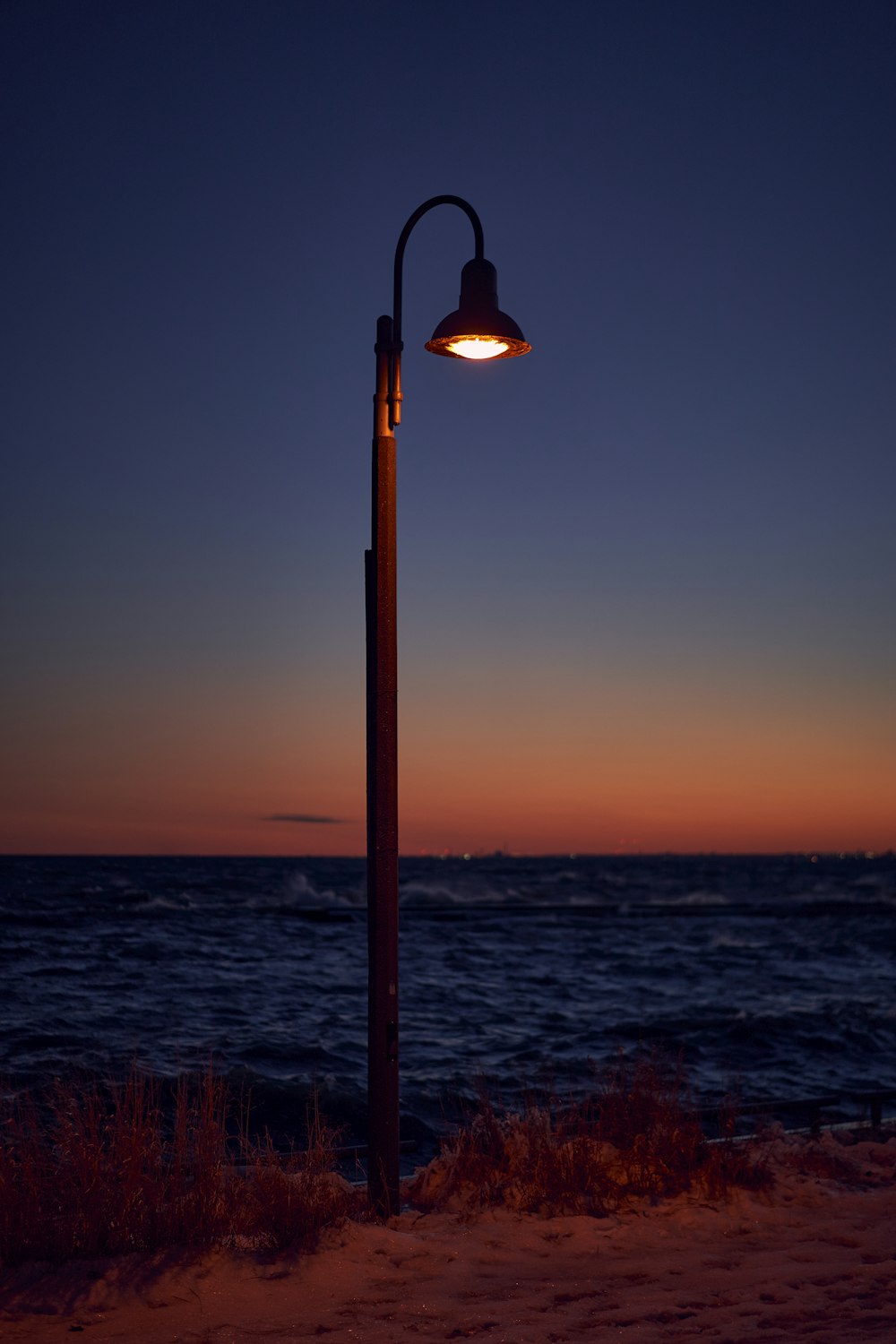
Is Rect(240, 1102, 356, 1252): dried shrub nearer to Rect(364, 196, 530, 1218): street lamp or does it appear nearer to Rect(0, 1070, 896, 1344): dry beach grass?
Rect(0, 1070, 896, 1344): dry beach grass

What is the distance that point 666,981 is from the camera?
1249 inches

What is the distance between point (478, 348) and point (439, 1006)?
19.7m

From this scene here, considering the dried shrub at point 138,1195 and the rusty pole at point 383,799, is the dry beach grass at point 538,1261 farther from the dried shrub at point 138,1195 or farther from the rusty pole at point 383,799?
the rusty pole at point 383,799

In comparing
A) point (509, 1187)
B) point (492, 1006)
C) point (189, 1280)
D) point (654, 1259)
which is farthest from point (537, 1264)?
point (492, 1006)

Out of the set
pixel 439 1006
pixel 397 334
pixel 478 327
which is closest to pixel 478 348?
pixel 478 327

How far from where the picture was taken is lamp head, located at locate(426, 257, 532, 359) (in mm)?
7070

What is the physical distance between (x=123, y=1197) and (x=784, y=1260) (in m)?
3.89

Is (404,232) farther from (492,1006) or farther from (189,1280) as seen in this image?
(492,1006)

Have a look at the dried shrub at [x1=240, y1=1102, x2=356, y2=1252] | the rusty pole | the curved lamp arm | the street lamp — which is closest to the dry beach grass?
the dried shrub at [x1=240, y1=1102, x2=356, y2=1252]

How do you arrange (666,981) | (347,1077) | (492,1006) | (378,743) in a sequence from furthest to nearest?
1. (666,981)
2. (492,1006)
3. (347,1077)
4. (378,743)

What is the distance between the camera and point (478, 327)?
704 cm

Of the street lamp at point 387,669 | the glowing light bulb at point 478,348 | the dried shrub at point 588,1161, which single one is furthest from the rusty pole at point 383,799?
the dried shrub at point 588,1161

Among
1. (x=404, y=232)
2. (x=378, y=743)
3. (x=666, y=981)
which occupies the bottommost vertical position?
(x=666, y=981)

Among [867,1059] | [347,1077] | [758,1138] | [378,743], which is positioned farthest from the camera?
[867,1059]
